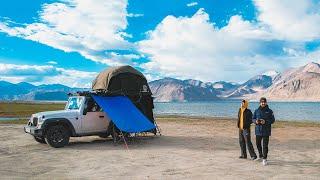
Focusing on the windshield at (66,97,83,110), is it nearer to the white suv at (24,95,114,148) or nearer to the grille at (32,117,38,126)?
the white suv at (24,95,114,148)

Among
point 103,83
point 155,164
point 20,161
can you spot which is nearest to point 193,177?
point 155,164

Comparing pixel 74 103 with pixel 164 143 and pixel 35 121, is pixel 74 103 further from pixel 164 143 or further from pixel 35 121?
pixel 164 143

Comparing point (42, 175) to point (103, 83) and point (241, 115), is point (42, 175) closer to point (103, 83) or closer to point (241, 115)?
point (241, 115)

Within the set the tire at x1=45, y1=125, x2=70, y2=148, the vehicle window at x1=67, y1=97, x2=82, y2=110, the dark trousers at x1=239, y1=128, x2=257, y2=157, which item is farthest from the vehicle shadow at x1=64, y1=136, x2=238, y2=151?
the dark trousers at x1=239, y1=128, x2=257, y2=157

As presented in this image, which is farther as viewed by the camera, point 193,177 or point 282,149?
point 282,149

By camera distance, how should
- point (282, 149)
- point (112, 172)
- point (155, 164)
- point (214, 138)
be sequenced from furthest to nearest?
1. point (214, 138)
2. point (282, 149)
3. point (155, 164)
4. point (112, 172)

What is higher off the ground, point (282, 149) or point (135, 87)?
point (135, 87)

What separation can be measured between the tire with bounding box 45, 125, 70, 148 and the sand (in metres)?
0.37

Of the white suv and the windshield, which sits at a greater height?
the windshield

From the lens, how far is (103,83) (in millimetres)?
21719

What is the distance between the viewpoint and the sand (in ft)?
40.6

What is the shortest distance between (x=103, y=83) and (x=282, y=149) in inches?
380

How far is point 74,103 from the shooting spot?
66.5ft

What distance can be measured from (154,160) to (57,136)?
5.81 metres
